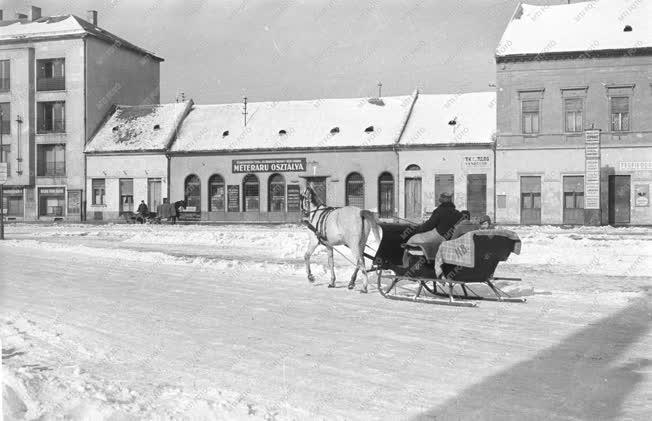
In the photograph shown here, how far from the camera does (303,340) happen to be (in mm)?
8109

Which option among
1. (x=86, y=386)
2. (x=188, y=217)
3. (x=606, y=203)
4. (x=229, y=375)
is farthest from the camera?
(x=188, y=217)

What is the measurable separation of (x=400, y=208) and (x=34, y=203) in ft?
88.3

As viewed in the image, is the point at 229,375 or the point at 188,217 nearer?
the point at 229,375

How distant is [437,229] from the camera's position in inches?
457

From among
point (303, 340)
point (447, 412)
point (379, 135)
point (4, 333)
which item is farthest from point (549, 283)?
point (379, 135)

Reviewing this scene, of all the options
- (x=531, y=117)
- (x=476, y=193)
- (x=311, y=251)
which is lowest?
(x=311, y=251)

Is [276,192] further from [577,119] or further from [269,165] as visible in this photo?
[577,119]

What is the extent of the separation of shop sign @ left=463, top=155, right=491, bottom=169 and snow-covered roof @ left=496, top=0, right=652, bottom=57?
5.94 meters

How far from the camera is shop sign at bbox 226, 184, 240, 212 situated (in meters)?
47.1

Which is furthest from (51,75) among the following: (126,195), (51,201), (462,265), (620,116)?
(462,265)

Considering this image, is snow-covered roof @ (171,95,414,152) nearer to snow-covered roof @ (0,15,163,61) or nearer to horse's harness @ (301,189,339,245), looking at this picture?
snow-covered roof @ (0,15,163,61)

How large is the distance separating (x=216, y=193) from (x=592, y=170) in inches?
918

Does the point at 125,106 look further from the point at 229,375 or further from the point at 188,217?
the point at 229,375

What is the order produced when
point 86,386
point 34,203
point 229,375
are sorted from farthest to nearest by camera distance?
1. point 34,203
2. point 229,375
3. point 86,386
